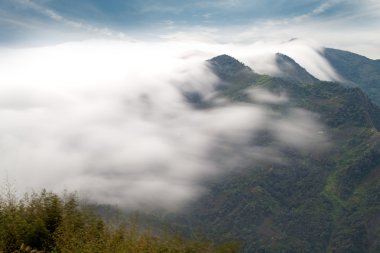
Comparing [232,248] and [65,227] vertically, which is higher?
[65,227]

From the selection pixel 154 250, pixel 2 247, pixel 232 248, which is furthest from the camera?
pixel 232 248

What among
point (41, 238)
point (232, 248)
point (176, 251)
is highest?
point (41, 238)

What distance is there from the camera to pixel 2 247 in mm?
69312

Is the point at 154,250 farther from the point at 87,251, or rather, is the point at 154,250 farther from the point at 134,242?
the point at 87,251

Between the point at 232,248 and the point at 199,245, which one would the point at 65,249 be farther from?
the point at 232,248

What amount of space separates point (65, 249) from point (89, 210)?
29.6m

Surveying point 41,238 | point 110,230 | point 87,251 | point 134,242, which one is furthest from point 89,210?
point 87,251

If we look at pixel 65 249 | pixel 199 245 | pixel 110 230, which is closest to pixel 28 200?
pixel 110 230

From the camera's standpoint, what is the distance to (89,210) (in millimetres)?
97312

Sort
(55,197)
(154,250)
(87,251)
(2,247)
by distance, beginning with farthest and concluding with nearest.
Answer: (55,197) → (154,250) → (2,247) → (87,251)

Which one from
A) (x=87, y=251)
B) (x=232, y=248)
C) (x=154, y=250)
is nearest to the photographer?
(x=87, y=251)

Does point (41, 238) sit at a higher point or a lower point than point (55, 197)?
lower

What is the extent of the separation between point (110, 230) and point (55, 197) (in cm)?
1289

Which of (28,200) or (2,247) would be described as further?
(28,200)
